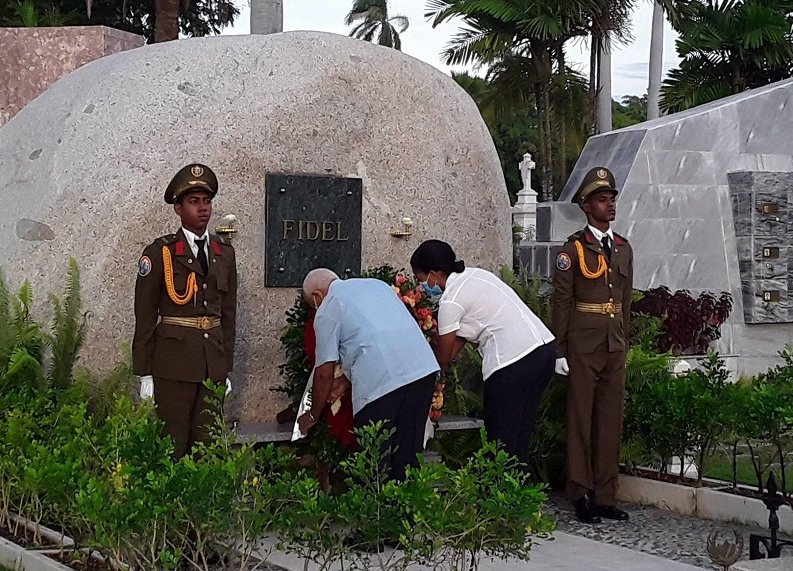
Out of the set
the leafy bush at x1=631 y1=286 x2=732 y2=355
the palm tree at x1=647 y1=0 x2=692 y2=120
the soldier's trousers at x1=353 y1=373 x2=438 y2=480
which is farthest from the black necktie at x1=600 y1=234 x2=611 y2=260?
the palm tree at x1=647 y1=0 x2=692 y2=120

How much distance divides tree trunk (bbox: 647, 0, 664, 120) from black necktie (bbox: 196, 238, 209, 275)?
1967 centimetres

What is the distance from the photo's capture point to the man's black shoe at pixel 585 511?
7.18 m

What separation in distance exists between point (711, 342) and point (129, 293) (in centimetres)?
747

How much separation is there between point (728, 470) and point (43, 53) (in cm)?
786

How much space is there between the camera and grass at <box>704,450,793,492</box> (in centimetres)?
855

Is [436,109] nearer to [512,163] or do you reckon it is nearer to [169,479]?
[169,479]

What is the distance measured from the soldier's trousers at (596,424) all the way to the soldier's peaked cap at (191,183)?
7.97 ft

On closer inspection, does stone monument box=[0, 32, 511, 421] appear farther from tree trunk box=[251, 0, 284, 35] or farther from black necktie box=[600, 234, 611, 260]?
tree trunk box=[251, 0, 284, 35]

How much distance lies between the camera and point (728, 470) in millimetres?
9195

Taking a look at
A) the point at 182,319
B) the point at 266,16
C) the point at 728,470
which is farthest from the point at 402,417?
the point at 266,16

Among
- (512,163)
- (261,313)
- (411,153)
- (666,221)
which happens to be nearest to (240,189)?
(261,313)

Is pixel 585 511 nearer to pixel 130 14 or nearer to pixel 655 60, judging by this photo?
pixel 655 60

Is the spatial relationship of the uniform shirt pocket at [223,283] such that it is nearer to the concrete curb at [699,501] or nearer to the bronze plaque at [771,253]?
the concrete curb at [699,501]

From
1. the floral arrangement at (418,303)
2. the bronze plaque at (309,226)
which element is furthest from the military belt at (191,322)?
the floral arrangement at (418,303)
